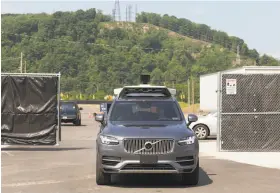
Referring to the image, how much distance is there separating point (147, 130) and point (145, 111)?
1.20 meters

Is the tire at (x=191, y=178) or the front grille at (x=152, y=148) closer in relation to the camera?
the front grille at (x=152, y=148)

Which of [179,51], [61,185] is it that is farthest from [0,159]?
[179,51]

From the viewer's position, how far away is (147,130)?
10258mm

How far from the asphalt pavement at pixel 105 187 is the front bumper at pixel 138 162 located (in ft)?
1.12

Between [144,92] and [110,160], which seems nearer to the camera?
[110,160]

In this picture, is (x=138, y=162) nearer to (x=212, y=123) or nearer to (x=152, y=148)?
(x=152, y=148)

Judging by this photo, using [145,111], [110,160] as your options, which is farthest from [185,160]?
[145,111]

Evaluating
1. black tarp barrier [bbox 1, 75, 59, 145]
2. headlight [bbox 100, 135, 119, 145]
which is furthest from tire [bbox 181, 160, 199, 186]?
black tarp barrier [bbox 1, 75, 59, 145]

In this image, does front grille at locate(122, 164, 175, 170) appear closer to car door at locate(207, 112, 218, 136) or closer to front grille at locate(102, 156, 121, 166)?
front grille at locate(102, 156, 121, 166)

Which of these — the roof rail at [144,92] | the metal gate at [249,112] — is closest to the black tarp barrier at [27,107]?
the roof rail at [144,92]

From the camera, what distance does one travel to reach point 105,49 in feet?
443

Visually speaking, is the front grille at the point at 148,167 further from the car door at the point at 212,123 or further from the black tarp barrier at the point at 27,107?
the car door at the point at 212,123

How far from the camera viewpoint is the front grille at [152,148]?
995 cm

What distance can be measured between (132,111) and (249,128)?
6.05m
